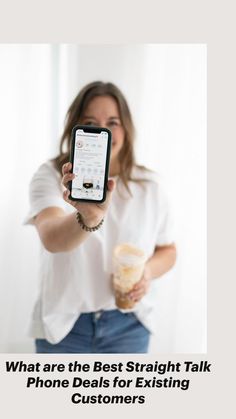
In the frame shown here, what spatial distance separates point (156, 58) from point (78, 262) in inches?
26.1

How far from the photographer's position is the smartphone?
0.71m

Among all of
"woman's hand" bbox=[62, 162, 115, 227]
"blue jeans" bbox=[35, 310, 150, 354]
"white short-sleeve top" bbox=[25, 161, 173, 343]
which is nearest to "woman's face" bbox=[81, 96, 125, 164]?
"white short-sleeve top" bbox=[25, 161, 173, 343]

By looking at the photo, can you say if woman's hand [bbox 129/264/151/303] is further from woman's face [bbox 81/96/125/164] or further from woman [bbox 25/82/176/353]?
woman's face [bbox 81/96/125/164]

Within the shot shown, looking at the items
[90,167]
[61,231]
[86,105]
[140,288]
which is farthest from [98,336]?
[86,105]

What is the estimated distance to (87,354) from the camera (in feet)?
3.03

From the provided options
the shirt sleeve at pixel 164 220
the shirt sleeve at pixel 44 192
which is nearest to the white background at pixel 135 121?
the shirt sleeve at pixel 164 220

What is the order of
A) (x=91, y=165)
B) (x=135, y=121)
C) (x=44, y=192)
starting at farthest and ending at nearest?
(x=135, y=121)
(x=44, y=192)
(x=91, y=165)

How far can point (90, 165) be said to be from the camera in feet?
2.34

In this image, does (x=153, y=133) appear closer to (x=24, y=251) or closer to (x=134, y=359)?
(x=24, y=251)

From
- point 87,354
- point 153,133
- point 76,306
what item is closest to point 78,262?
point 76,306

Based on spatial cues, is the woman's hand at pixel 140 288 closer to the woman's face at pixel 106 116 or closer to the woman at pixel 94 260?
the woman at pixel 94 260

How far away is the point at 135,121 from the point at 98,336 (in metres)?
0.64

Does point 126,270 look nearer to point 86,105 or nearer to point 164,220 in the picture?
point 164,220

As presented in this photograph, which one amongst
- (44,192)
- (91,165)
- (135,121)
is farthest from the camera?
(135,121)
